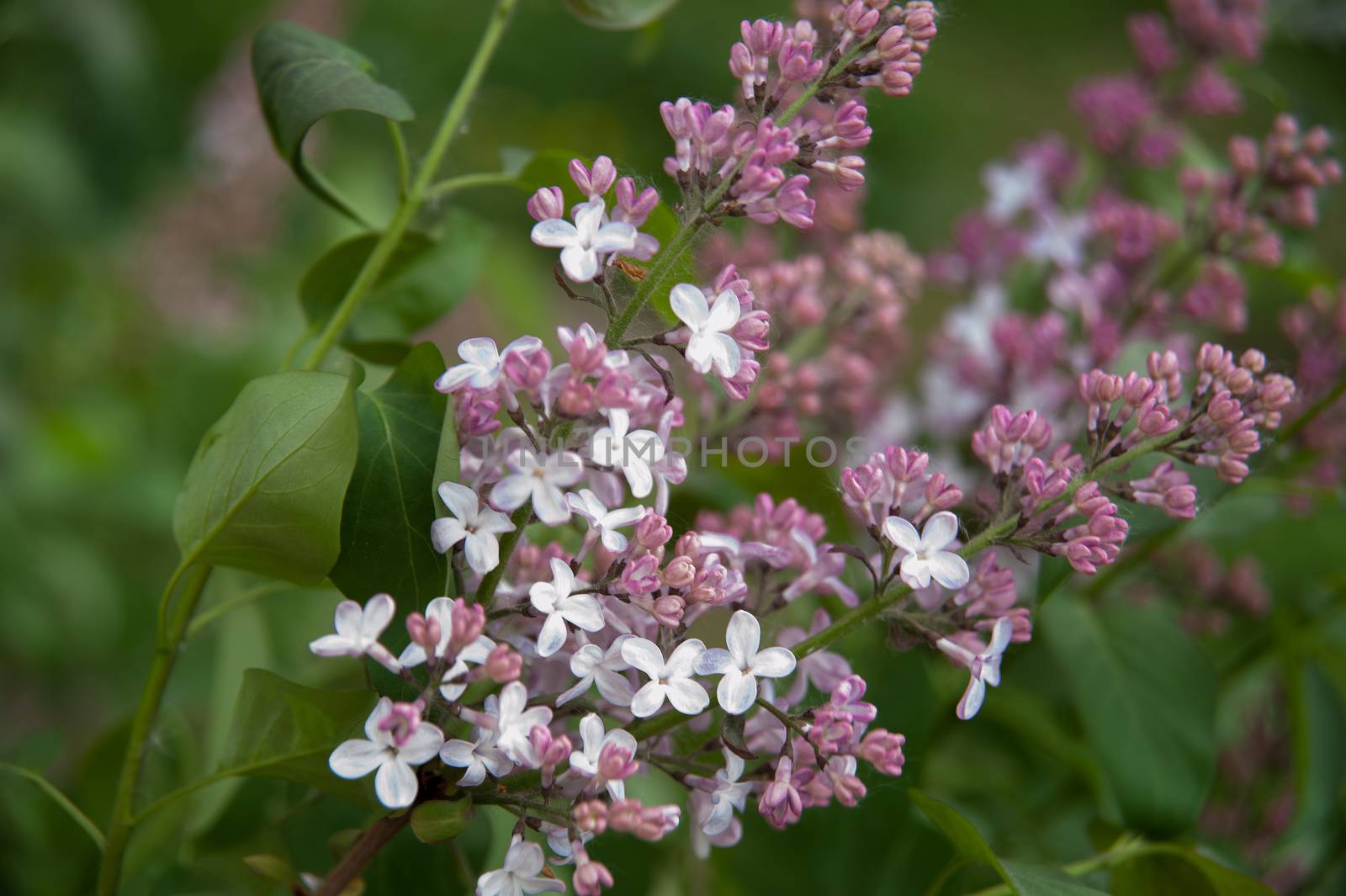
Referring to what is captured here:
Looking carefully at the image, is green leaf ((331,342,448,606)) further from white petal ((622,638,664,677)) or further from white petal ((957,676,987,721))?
white petal ((957,676,987,721))

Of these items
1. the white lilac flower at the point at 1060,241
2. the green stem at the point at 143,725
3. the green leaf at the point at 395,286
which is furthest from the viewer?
the white lilac flower at the point at 1060,241

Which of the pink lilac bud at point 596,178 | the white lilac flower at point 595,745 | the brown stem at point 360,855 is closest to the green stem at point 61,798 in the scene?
the brown stem at point 360,855

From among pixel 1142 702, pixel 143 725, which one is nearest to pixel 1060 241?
pixel 1142 702

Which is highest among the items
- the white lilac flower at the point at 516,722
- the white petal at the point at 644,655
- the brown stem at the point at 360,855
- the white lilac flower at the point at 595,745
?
the white petal at the point at 644,655

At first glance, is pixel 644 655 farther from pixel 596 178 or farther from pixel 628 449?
pixel 596 178

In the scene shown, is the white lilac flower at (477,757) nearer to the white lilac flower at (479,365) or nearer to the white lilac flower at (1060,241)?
the white lilac flower at (479,365)

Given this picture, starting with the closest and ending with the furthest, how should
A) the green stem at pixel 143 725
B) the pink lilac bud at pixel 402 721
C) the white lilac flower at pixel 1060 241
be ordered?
the pink lilac bud at pixel 402 721 → the green stem at pixel 143 725 → the white lilac flower at pixel 1060 241

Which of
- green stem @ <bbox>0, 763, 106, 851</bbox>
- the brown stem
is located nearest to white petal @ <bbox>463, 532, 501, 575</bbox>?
the brown stem
